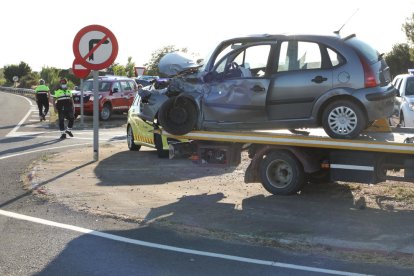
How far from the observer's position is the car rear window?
8.42 meters

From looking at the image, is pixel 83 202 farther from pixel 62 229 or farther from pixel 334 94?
pixel 334 94

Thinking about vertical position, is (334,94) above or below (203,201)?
above

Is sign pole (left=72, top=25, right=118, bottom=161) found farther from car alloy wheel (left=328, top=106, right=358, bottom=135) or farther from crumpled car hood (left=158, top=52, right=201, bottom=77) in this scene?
car alloy wheel (left=328, top=106, right=358, bottom=135)

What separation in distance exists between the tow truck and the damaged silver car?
207 millimetres

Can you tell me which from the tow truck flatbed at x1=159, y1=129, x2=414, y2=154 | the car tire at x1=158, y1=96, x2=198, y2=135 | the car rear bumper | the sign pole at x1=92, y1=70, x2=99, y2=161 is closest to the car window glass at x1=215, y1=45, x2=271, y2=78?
the car tire at x1=158, y1=96, x2=198, y2=135

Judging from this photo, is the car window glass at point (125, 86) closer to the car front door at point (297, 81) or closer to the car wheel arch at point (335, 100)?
the car front door at point (297, 81)

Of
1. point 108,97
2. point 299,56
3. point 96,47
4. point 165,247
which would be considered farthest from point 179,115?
point 108,97

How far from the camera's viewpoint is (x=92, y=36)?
40.4ft

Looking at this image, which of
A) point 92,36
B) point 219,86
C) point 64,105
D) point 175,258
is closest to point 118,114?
point 64,105

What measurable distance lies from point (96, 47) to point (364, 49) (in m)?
5.91

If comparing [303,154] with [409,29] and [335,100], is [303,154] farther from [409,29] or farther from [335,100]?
[409,29]

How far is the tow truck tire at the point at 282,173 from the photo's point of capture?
892 cm

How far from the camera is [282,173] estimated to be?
916 centimetres

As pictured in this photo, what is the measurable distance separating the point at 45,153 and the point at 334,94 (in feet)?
28.4
